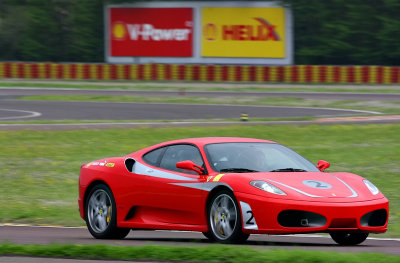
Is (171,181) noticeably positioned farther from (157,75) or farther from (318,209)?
(157,75)

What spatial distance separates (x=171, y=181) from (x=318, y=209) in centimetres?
170

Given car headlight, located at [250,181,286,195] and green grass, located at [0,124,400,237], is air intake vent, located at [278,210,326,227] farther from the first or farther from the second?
green grass, located at [0,124,400,237]

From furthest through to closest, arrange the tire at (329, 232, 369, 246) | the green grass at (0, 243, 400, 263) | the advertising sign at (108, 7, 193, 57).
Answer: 1. the advertising sign at (108, 7, 193, 57)
2. the tire at (329, 232, 369, 246)
3. the green grass at (0, 243, 400, 263)

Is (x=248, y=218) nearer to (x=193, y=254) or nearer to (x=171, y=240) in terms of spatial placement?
(x=193, y=254)

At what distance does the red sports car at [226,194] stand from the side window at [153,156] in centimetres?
1

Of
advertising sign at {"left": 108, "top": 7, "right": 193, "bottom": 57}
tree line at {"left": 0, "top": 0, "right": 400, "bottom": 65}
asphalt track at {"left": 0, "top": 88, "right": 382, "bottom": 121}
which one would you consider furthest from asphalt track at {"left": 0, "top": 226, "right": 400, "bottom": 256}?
tree line at {"left": 0, "top": 0, "right": 400, "bottom": 65}

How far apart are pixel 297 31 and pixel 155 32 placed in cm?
836

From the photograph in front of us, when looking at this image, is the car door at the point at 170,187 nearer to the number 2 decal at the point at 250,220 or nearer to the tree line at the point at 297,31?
the number 2 decal at the point at 250,220

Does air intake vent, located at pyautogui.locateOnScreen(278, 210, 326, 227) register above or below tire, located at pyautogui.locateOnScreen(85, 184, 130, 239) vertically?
above

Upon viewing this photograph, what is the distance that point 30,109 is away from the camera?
28281 mm

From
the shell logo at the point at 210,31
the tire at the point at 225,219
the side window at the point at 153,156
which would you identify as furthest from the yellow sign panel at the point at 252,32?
the tire at the point at 225,219

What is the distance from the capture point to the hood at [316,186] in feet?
26.2

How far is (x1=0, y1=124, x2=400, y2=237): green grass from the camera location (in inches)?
496

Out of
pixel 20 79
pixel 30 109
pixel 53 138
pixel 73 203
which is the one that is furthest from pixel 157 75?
pixel 73 203
